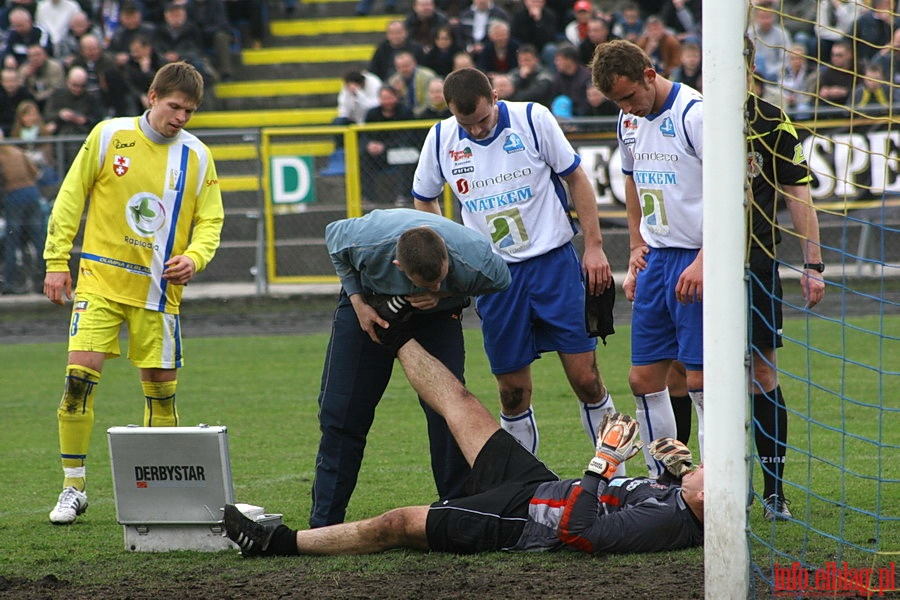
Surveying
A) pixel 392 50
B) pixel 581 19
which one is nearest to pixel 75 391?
pixel 392 50

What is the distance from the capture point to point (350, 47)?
73.2ft

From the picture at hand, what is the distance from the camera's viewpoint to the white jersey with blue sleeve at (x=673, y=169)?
6.14 meters

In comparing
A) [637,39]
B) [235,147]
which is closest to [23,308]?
[235,147]

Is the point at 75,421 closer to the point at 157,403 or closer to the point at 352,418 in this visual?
the point at 157,403

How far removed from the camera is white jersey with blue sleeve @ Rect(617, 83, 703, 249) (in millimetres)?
6141

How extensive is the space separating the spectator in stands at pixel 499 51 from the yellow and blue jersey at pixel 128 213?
11.6 m

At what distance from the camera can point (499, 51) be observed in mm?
18234

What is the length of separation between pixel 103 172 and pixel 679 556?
3.65 metres

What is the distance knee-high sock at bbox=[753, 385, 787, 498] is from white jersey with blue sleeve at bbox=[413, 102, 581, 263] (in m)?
1.36

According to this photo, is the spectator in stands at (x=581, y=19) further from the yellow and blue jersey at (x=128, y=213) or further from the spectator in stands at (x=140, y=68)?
the yellow and blue jersey at (x=128, y=213)

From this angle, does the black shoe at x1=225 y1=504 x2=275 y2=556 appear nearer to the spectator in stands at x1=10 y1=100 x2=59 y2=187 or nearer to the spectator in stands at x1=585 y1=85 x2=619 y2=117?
the spectator in stands at x1=585 y1=85 x2=619 y2=117

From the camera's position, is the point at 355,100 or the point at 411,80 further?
the point at 355,100

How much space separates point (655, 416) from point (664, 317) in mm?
533

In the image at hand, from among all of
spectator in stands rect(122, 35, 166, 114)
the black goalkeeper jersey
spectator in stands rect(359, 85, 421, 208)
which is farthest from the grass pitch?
spectator in stands rect(122, 35, 166, 114)
